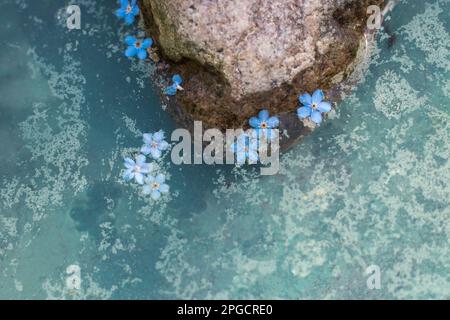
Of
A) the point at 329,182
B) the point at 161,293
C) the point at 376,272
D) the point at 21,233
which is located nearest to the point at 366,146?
the point at 329,182

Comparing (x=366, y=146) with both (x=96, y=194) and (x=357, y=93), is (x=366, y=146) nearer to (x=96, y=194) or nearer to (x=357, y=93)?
(x=357, y=93)

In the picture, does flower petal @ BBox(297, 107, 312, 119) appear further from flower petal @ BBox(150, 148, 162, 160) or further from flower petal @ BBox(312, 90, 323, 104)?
flower petal @ BBox(150, 148, 162, 160)

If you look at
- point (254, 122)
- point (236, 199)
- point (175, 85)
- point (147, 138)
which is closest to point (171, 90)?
point (175, 85)

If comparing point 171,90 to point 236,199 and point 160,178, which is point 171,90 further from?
point 236,199

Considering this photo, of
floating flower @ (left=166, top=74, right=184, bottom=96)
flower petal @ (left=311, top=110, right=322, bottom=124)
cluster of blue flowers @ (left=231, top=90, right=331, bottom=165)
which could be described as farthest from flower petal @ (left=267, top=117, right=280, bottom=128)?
floating flower @ (left=166, top=74, right=184, bottom=96)

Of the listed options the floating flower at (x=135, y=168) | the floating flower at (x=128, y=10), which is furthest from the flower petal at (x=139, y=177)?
the floating flower at (x=128, y=10)

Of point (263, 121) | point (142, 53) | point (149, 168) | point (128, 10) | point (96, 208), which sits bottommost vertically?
point (96, 208)

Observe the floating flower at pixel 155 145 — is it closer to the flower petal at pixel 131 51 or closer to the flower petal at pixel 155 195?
the flower petal at pixel 155 195
